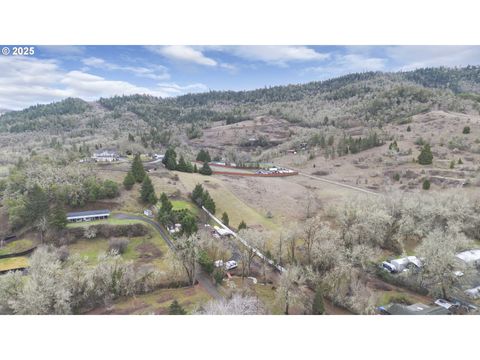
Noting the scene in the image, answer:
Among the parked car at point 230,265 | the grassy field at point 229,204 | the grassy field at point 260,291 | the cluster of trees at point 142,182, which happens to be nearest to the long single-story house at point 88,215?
the cluster of trees at point 142,182

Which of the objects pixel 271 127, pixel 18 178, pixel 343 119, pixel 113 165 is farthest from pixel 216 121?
pixel 18 178

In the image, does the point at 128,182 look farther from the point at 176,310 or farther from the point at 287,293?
the point at 287,293

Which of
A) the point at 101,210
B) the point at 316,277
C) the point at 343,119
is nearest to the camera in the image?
the point at 316,277

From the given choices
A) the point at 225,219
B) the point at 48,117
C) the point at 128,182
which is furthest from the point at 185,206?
the point at 48,117

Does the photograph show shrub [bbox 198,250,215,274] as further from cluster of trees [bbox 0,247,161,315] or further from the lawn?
the lawn

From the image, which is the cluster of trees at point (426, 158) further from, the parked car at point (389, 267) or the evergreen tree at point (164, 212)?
the evergreen tree at point (164, 212)

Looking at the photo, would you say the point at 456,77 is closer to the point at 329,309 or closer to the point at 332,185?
the point at 332,185
